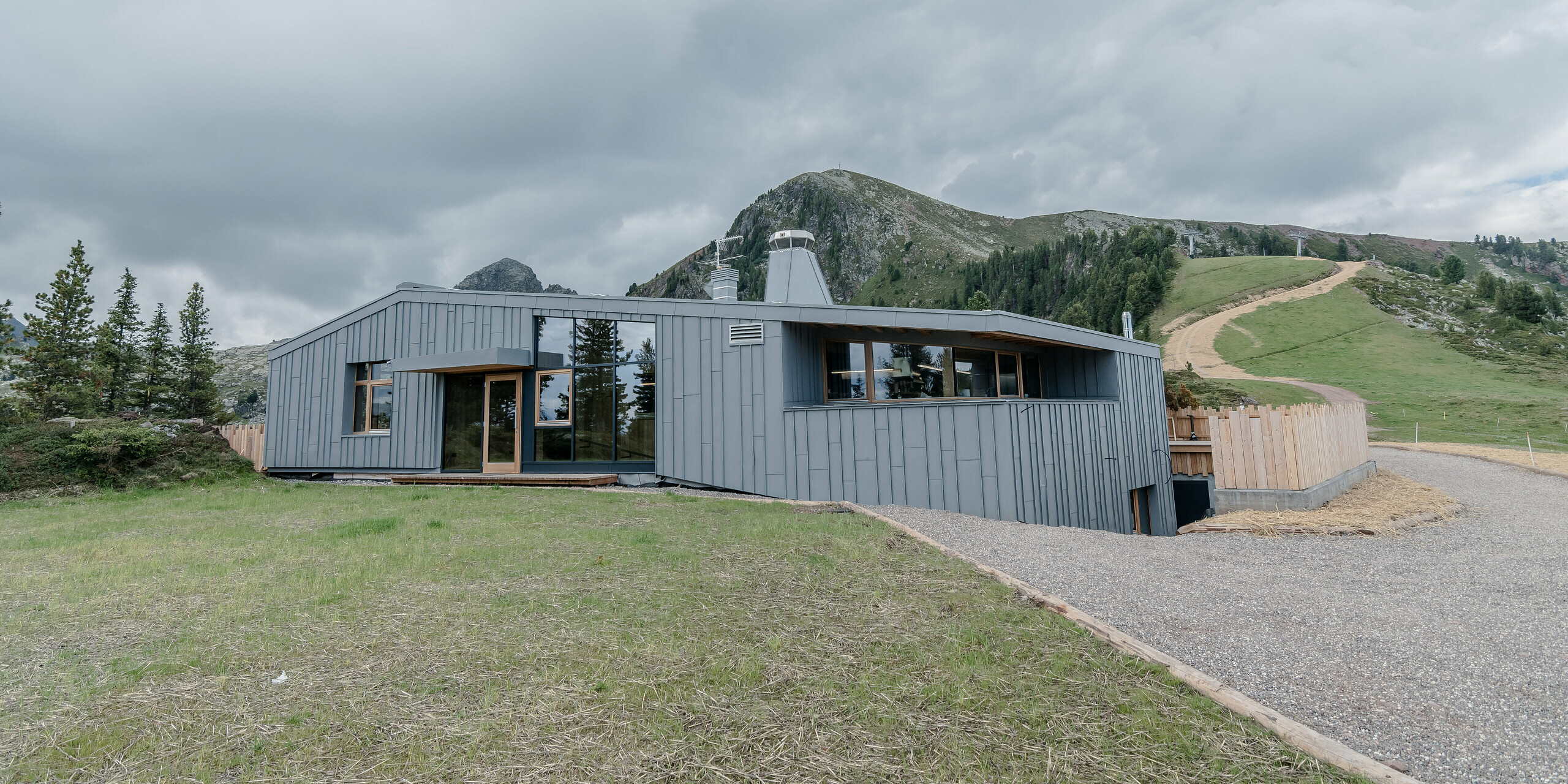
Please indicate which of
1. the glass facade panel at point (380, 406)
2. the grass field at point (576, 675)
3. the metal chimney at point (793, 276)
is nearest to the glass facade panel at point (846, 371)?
the metal chimney at point (793, 276)

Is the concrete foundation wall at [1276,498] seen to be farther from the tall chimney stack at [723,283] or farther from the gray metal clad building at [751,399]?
the tall chimney stack at [723,283]

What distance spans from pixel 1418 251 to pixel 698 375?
22175 cm

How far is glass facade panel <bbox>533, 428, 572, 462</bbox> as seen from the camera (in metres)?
11.6

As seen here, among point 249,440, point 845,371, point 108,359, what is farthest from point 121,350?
point 845,371

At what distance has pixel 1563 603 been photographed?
4281 millimetres

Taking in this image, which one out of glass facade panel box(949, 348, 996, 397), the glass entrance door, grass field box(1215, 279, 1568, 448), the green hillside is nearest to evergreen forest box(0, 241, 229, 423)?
the glass entrance door

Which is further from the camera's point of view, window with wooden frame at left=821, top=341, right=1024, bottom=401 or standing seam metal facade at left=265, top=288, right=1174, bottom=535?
window with wooden frame at left=821, top=341, right=1024, bottom=401

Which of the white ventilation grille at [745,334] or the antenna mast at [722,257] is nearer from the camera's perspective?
the white ventilation grille at [745,334]

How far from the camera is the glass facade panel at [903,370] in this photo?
1074 centimetres

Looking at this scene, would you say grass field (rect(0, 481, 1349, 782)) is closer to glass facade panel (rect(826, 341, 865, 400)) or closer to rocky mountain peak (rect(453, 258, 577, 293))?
glass facade panel (rect(826, 341, 865, 400))

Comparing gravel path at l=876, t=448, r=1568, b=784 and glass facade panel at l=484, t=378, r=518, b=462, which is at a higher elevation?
glass facade panel at l=484, t=378, r=518, b=462

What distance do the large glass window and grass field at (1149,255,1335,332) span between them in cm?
6382

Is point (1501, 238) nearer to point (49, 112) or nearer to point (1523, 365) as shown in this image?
point (1523, 365)

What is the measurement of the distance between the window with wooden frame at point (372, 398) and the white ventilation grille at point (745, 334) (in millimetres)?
7621
